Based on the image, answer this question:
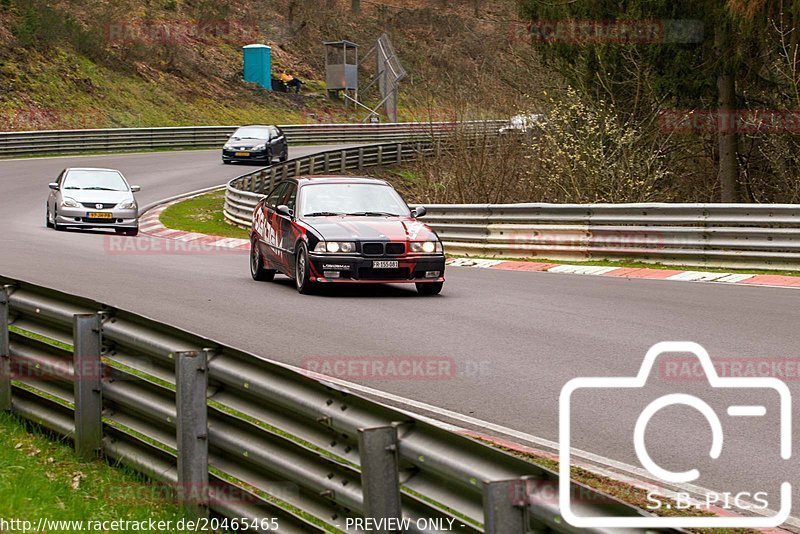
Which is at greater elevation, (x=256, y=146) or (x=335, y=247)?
(x=256, y=146)

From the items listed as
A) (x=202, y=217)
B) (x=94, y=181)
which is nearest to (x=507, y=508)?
(x=94, y=181)

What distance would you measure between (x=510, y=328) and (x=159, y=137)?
41.9 metres

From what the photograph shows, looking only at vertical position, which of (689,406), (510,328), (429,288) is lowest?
(689,406)

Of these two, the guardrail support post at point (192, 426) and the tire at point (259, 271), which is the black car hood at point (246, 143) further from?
the guardrail support post at point (192, 426)

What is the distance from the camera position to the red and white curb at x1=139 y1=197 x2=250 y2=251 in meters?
24.8

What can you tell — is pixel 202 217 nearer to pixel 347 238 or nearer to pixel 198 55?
pixel 347 238

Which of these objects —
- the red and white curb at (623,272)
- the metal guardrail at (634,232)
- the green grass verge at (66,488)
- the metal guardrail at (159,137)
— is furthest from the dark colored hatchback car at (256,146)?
the green grass verge at (66,488)

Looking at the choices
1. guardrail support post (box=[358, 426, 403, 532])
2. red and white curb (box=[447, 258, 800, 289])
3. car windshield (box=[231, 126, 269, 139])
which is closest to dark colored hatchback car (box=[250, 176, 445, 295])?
red and white curb (box=[447, 258, 800, 289])

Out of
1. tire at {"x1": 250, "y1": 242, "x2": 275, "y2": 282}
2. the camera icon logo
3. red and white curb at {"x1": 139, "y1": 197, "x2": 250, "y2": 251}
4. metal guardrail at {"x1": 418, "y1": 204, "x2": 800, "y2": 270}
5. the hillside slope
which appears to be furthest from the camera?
the hillside slope

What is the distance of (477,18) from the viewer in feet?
292

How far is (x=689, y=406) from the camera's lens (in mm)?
8703

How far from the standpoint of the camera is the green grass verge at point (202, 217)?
94.4 feet

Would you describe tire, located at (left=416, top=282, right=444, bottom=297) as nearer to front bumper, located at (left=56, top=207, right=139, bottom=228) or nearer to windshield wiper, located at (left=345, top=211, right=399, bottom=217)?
windshield wiper, located at (left=345, top=211, right=399, bottom=217)

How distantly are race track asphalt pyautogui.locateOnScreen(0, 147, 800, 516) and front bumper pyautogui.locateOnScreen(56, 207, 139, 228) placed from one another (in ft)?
18.6
